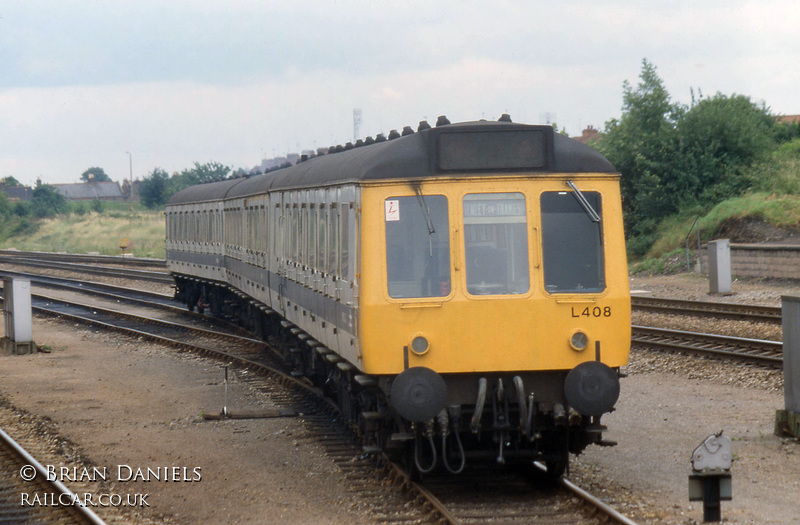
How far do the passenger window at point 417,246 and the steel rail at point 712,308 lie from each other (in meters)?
11.7

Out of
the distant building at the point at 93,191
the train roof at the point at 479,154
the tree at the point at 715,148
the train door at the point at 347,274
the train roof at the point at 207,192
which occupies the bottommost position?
the train door at the point at 347,274

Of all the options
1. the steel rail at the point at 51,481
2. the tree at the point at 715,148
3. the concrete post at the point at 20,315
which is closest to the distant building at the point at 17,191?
the tree at the point at 715,148

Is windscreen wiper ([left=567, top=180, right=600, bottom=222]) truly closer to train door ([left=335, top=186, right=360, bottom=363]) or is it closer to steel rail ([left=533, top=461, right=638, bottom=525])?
train door ([left=335, top=186, right=360, bottom=363])

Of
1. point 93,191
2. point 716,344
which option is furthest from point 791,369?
point 93,191

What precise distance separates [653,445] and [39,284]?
31213mm

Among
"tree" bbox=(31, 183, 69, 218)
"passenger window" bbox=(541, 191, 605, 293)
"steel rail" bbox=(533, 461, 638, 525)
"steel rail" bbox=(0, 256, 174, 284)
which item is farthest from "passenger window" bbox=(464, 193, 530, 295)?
"tree" bbox=(31, 183, 69, 218)

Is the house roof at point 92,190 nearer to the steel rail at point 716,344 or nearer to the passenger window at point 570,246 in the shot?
the steel rail at point 716,344

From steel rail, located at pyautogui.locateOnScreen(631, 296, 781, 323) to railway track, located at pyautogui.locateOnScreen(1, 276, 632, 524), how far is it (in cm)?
838

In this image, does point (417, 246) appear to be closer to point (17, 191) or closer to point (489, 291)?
point (489, 291)

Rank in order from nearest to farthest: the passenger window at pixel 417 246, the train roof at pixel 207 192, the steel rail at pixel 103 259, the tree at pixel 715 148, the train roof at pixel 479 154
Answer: the passenger window at pixel 417 246 < the train roof at pixel 479 154 < the train roof at pixel 207 192 < the tree at pixel 715 148 < the steel rail at pixel 103 259

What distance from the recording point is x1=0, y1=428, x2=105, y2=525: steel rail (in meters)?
7.64

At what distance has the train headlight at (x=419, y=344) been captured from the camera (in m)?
7.74

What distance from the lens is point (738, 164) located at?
3703cm

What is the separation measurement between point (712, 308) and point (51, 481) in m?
15.5
